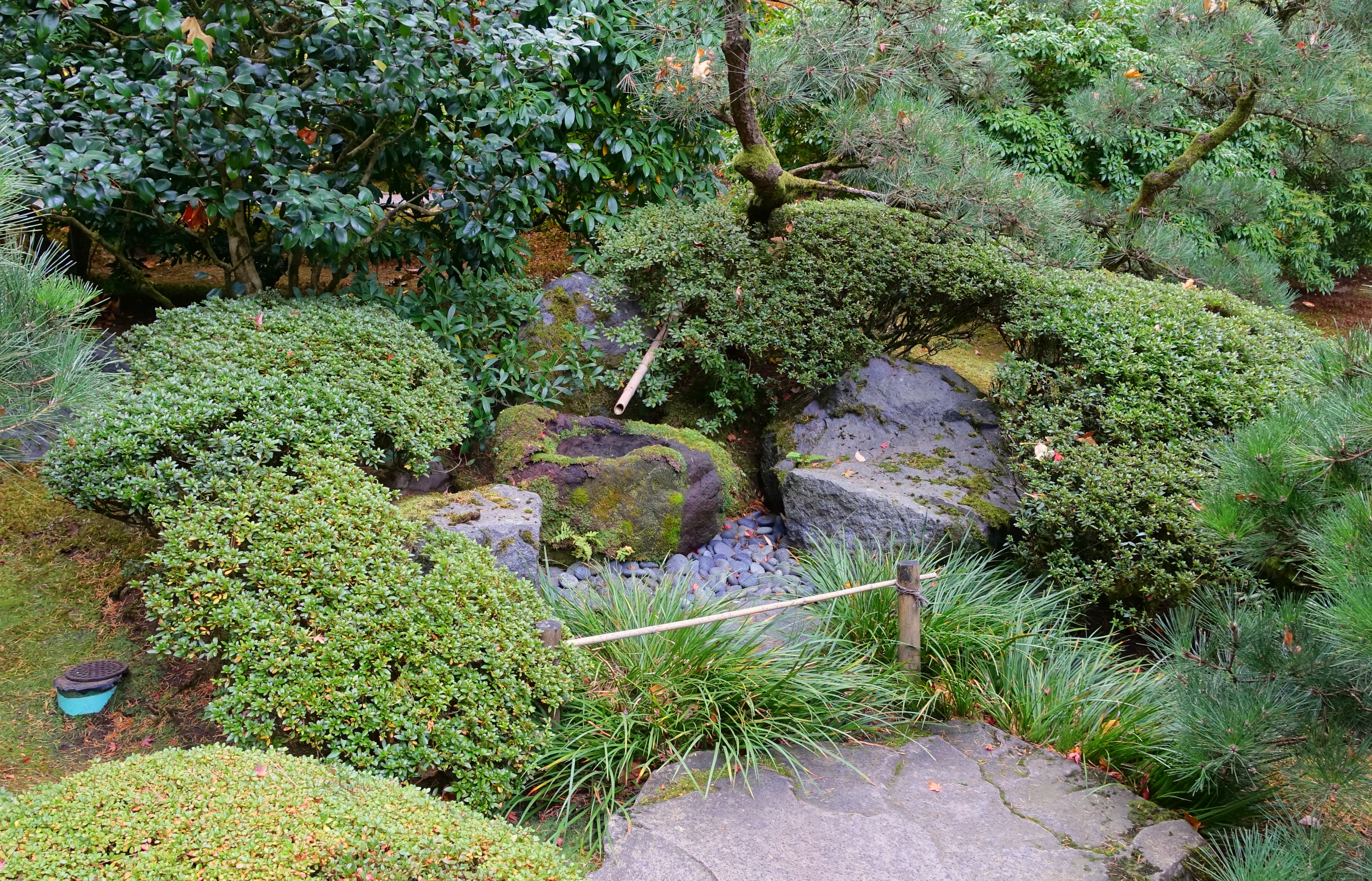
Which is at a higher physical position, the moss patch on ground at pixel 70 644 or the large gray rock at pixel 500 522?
the large gray rock at pixel 500 522

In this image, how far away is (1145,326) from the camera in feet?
15.5

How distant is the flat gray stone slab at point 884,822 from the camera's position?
2.67 m

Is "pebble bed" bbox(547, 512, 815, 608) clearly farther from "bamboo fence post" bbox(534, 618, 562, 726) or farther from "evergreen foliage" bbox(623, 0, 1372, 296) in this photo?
"evergreen foliage" bbox(623, 0, 1372, 296)

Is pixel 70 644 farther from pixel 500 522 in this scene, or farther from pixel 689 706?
pixel 689 706

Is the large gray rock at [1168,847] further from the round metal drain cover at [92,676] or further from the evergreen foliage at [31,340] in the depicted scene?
the round metal drain cover at [92,676]

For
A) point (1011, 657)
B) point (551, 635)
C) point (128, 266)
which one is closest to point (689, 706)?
point (551, 635)

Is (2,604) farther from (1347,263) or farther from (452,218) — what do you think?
(1347,263)

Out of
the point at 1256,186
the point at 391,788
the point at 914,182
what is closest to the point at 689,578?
the point at 391,788

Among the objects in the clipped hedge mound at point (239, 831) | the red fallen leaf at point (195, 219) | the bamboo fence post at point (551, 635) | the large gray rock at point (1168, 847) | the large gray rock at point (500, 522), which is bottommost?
the large gray rock at point (1168, 847)

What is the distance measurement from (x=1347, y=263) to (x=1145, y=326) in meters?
5.40

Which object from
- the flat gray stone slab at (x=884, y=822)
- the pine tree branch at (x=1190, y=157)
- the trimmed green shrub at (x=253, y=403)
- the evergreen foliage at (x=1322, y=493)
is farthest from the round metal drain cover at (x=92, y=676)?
the pine tree branch at (x=1190, y=157)

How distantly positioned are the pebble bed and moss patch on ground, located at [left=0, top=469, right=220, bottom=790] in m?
1.62

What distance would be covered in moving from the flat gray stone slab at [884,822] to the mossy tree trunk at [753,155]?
3392 mm

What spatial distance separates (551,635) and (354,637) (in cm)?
65
